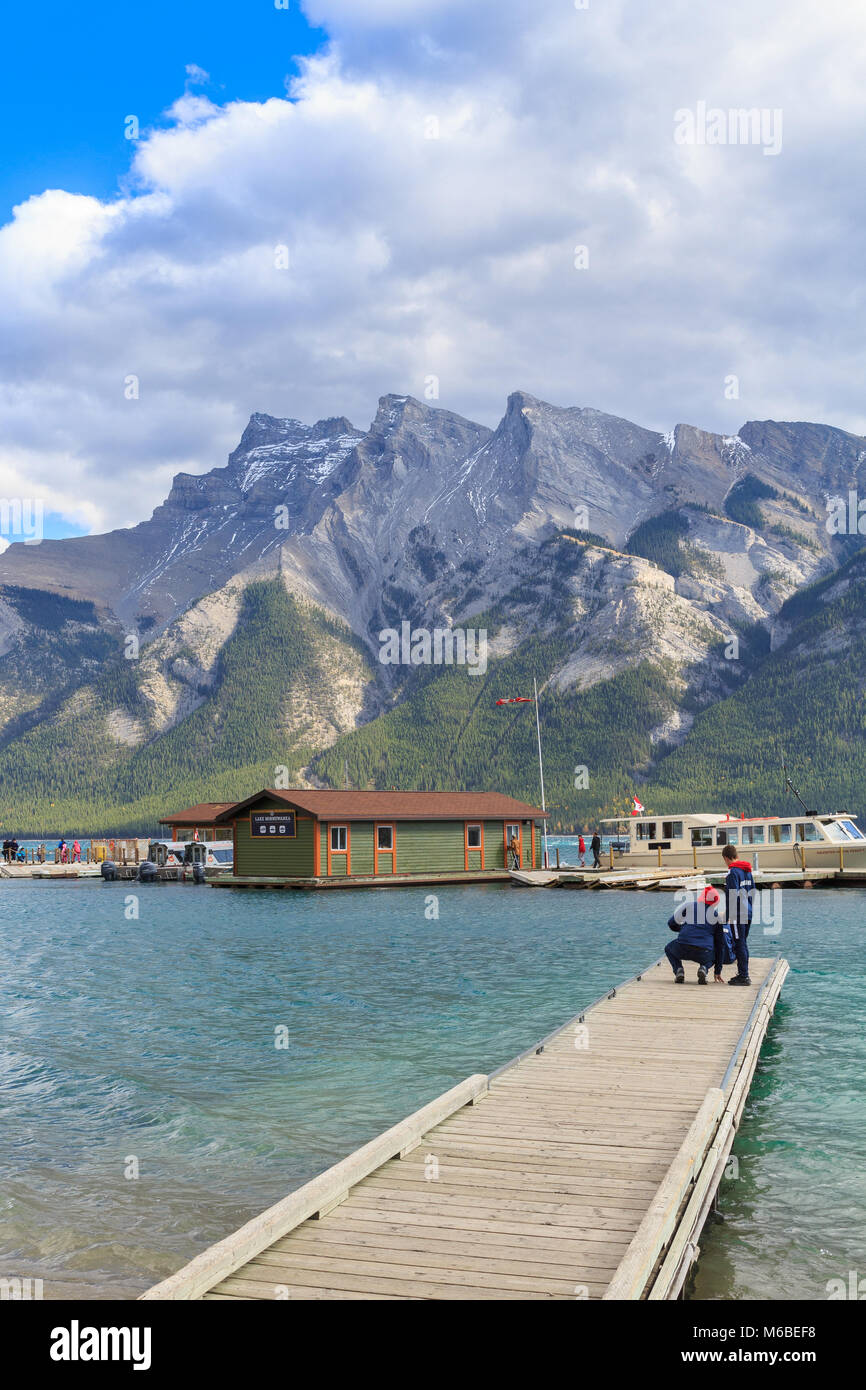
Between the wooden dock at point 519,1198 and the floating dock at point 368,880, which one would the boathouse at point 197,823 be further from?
the wooden dock at point 519,1198

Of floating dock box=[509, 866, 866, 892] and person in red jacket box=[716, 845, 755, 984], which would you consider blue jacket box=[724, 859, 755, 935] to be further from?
floating dock box=[509, 866, 866, 892]

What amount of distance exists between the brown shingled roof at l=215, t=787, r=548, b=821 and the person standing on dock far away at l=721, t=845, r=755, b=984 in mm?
38607

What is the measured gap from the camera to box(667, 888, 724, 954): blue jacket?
66.0 feet

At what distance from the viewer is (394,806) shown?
61.5m

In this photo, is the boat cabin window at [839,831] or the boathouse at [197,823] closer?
the boat cabin window at [839,831]

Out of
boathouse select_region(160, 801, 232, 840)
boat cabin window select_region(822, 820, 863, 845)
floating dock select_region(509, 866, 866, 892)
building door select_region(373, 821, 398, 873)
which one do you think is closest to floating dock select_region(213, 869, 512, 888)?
building door select_region(373, 821, 398, 873)

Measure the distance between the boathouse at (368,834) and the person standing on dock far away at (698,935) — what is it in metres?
37.8

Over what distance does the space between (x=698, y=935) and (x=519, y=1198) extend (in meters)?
12.8

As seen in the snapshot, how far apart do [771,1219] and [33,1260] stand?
23.9 ft

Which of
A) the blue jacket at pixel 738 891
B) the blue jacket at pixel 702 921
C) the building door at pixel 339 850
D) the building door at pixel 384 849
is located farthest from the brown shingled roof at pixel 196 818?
the blue jacket at pixel 738 891

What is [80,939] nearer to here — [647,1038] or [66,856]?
[647,1038]

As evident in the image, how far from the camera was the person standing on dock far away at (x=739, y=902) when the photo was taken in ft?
65.0

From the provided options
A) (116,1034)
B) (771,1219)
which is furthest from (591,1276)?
(116,1034)

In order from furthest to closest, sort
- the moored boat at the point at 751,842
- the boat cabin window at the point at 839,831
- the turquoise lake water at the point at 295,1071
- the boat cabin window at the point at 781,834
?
the boat cabin window at the point at 781,834 < the boat cabin window at the point at 839,831 < the moored boat at the point at 751,842 < the turquoise lake water at the point at 295,1071
